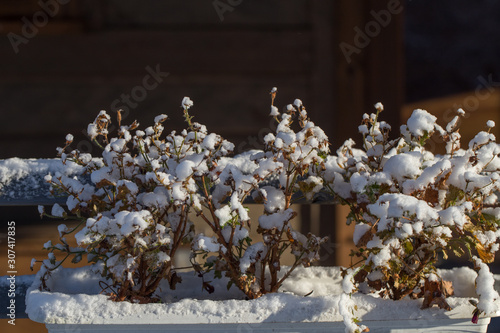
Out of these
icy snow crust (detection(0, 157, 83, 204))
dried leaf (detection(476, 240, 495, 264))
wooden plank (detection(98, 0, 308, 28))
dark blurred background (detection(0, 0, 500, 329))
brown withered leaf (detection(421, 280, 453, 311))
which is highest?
wooden plank (detection(98, 0, 308, 28))

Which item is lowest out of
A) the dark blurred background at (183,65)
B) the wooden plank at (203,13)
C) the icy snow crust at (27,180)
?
the icy snow crust at (27,180)

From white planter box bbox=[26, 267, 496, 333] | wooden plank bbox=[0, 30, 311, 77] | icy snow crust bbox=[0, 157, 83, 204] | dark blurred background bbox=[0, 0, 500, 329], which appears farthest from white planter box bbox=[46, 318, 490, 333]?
wooden plank bbox=[0, 30, 311, 77]

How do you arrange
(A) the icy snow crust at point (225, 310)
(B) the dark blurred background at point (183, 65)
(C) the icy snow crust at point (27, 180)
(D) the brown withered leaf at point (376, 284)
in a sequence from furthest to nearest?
(B) the dark blurred background at point (183, 65) < (C) the icy snow crust at point (27, 180) < (D) the brown withered leaf at point (376, 284) < (A) the icy snow crust at point (225, 310)

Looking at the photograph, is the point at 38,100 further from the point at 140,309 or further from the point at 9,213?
the point at 140,309

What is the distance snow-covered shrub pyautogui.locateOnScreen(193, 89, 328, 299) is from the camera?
46.8 inches

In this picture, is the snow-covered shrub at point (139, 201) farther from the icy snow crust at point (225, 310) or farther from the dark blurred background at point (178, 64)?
the dark blurred background at point (178, 64)

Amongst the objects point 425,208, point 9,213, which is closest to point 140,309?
point 425,208

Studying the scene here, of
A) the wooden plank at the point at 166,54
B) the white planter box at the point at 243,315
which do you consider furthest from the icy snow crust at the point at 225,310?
the wooden plank at the point at 166,54

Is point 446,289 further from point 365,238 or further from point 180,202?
point 180,202

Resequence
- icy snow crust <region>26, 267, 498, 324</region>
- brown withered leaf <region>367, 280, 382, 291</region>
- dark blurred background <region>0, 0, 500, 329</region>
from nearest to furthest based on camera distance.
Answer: icy snow crust <region>26, 267, 498, 324</region>
brown withered leaf <region>367, 280, 382, 291</region>
dark blurred background <region>0, 0, 500, 329</region>

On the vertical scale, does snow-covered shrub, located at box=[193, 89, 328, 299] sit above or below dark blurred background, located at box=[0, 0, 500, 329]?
below

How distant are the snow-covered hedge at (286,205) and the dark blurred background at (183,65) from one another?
186cm

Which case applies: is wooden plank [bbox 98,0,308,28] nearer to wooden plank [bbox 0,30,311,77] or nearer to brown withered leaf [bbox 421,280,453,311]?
wooden plank [bbox 0,30,311,77]

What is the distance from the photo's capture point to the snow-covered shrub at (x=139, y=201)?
1171 millimetres
